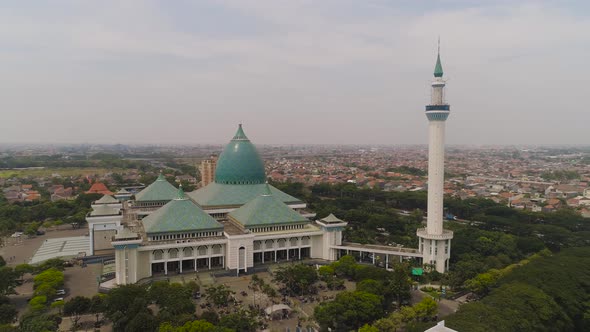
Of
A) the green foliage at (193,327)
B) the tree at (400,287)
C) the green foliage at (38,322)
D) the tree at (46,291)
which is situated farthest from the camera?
the tree at (46,291)

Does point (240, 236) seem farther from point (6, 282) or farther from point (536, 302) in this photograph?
point (536, 302)

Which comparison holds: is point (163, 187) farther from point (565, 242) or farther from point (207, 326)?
point (565, 242)

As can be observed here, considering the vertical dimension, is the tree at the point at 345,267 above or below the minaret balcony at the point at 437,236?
below

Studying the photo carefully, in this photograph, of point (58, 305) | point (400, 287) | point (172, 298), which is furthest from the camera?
point (400, 287)

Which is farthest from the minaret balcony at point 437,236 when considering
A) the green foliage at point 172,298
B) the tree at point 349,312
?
the green foliage at point 172,298

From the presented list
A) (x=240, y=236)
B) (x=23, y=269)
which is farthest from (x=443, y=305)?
(x=23, y=269)

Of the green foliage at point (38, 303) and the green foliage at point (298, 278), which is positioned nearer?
the green foliage at point (38, 303)

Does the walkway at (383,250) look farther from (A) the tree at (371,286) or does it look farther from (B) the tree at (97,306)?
(B) the tree at (97,306)
